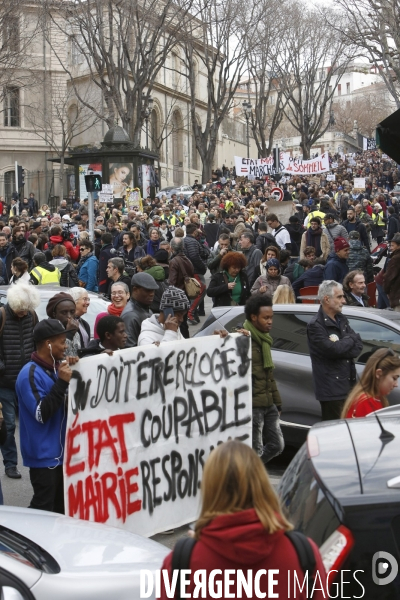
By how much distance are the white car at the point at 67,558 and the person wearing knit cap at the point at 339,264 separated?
8360 millimetres

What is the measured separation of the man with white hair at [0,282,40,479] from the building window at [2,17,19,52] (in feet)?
84.8

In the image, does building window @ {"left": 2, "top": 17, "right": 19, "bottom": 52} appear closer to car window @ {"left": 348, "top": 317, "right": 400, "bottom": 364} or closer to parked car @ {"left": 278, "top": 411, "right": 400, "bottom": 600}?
car window @ {"left": 348, "top": 317, "right": 400, "bottom": 364}

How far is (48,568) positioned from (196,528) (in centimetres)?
142

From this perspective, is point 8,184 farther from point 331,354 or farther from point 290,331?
point 331,354

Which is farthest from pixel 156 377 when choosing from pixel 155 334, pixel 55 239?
pixel 55 239

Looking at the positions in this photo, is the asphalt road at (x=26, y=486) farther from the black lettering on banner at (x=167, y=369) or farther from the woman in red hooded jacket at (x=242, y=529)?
the woman in red hooded jacket at (x=242, y=529)

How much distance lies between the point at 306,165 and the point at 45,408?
1170 inches

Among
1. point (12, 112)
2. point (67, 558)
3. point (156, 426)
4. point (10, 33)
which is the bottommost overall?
point (67, 558)

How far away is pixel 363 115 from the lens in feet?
466

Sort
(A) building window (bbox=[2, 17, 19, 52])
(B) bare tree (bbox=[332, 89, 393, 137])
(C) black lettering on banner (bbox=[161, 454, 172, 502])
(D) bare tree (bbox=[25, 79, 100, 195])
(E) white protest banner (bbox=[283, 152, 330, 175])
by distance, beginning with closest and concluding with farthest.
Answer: (C) black lettering on banner (bbox=[161, 454, 172, 502])
(A) building window (bbox=[2, 17, 19, 52])
(E) white protest banner (bbox=[283, 152, 330, 175])
(D) bare tree (bbox=[25, 79, 100, 195])
(B) bare tree (bbox=[332, 89, 393, 137])

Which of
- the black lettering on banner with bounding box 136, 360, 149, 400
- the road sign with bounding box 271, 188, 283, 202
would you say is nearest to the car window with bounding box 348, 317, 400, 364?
the black lettering on banner with bounding box 136, 360, 149, 400

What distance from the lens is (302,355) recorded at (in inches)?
324

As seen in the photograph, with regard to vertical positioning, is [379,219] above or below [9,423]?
above

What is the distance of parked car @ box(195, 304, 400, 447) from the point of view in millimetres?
7988
